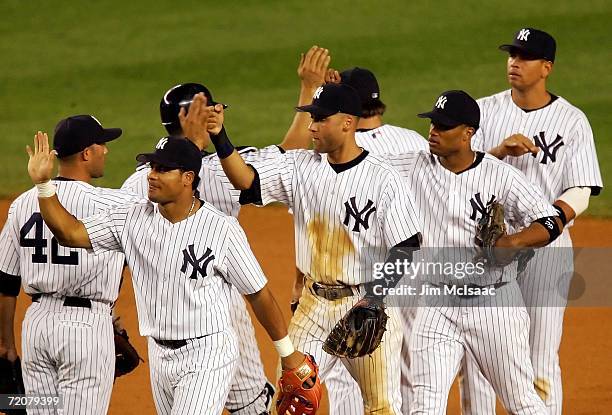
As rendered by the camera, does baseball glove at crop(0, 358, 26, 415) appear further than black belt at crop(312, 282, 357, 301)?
Yes

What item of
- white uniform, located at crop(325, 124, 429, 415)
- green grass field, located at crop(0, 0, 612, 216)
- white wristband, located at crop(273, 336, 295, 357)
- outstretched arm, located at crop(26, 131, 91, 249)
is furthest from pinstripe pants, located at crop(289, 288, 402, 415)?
green grass field, located at crop(0, 0, 612, 216)

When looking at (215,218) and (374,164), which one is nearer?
(215,218)

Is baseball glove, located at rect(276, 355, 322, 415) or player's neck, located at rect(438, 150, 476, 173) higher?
player's neck, located at rect(438, 150, 476, 173)

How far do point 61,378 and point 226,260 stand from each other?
3.95ft

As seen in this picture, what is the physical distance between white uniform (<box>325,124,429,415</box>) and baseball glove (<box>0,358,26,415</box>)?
5.59 ft

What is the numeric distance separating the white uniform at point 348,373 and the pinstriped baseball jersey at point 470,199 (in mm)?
425

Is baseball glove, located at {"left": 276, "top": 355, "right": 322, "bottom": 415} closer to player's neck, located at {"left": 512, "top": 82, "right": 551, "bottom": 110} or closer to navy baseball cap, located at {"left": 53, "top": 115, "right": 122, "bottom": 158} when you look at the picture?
navy baseball cap, located at {"left": 53, "top": 115, "right": 122, "bottom": 158}

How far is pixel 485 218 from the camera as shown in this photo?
21.2ft

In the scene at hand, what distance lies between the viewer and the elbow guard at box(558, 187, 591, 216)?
7082 mm

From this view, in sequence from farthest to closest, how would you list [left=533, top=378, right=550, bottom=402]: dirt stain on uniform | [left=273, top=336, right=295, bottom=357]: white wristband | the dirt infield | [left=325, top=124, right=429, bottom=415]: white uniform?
the dirt infield, [left=533, top=378, right=550, bottom=402]: dirt stain on uniform, [left=325, top=124, right=429, bottom=415]: white uniform, [left=273, top=336, right=295, bottom=357]: white wristband

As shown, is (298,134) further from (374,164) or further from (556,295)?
(556,295)

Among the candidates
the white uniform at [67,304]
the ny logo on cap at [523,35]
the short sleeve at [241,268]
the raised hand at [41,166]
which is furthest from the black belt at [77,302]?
the ny logo on cap at [523,35]

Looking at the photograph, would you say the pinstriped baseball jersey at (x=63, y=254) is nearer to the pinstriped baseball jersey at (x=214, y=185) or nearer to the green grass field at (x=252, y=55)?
the pinstriped baseball jersey at (x=214, y=185)

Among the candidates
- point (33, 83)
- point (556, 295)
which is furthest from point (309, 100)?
point (33, 83)
